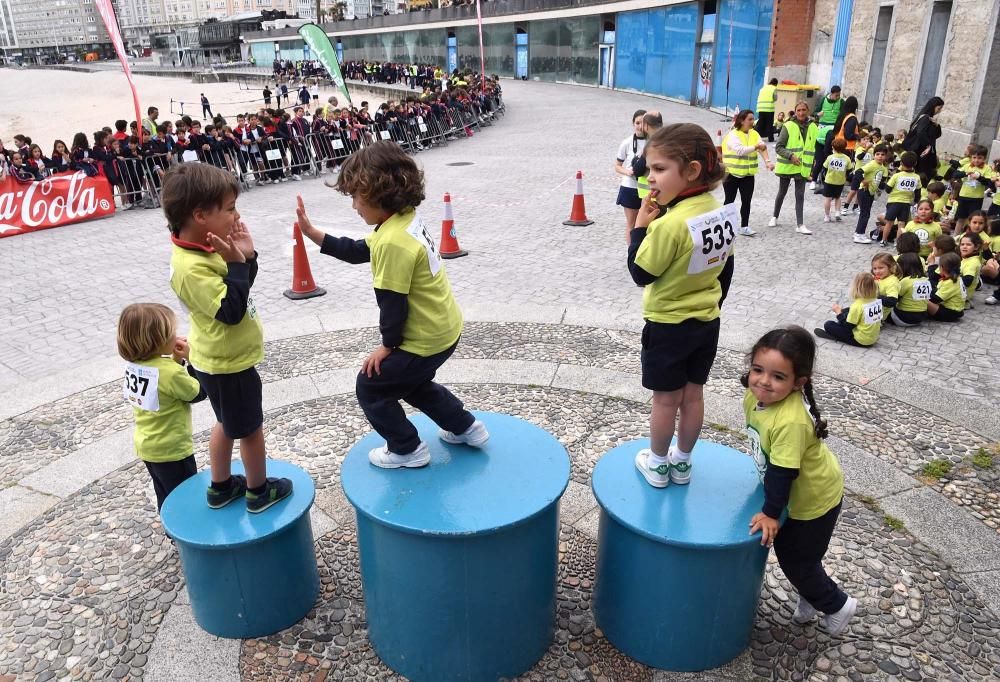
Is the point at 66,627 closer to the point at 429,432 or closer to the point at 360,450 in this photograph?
the point at 360,450

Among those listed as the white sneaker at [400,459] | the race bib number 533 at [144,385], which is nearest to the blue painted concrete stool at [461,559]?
Answer: the white sneaker at [400,459]

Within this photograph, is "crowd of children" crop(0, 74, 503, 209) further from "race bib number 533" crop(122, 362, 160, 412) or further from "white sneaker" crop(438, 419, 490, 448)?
"white sneaker" crop(438, 419, 490, 448)

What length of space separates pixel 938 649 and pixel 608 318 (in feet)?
14.5

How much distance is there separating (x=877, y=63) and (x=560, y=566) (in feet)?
63.4

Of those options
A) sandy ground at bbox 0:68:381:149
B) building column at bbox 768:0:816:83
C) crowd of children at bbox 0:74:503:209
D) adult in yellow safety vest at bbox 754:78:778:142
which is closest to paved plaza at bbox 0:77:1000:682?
crowd of children at bbox 0:74:503:209

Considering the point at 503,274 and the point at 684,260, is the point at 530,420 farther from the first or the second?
the point at 503,274

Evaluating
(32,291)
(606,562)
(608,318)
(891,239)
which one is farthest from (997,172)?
(32,291)

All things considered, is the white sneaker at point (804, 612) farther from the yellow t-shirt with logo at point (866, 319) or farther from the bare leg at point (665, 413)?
the yellow t-shirt with logo at point (866, 319)

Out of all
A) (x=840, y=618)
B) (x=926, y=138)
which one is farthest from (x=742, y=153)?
(x=840, y=618)

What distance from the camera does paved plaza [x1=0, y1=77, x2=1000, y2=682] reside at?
10.7 ft

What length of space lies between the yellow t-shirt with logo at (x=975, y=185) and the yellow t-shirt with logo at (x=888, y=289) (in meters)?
3.98

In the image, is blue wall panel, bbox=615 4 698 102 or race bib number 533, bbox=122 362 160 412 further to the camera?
blue wall panel, bbox=615 4 698 102

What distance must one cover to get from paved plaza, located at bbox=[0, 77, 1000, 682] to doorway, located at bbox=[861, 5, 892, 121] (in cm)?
1037

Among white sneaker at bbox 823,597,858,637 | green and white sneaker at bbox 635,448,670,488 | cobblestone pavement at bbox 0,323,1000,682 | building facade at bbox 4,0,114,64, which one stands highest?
building facade at bbox 4,0,114,64
